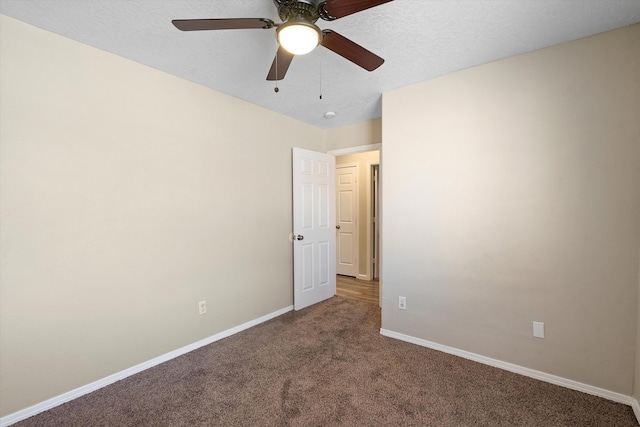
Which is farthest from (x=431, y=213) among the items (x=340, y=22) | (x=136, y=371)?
(x=136, y=371)

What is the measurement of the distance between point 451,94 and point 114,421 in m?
3.47

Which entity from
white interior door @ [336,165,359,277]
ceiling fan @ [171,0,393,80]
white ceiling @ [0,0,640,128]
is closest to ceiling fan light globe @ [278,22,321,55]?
ceiling fan @ [171,0,393,80]

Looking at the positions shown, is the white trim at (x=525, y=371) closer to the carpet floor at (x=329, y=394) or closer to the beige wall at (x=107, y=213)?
the carpet floor at (x=329, y=394)

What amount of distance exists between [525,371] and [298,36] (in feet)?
9.26

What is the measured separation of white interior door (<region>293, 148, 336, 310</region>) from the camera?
3.55 metres

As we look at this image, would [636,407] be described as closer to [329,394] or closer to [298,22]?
[329,394]

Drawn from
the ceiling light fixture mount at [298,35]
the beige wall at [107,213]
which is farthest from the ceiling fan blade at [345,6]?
the beige wall at [107,213]

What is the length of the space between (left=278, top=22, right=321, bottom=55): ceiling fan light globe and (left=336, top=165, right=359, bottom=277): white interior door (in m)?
3.75

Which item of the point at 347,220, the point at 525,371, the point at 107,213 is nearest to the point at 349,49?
the point at 107,213

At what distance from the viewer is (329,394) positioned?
1950 millimetres

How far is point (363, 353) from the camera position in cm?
251

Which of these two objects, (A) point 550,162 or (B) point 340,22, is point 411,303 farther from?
(B) point 340,22

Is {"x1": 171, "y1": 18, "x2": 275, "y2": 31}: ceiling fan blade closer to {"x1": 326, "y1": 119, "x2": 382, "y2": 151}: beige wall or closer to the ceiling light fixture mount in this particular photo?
the ceiling light fixture mount

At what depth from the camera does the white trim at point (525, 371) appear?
187 centimetres
